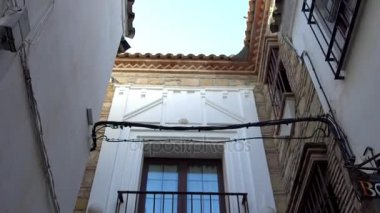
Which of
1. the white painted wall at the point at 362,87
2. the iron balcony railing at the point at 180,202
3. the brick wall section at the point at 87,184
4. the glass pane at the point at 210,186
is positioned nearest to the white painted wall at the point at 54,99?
the iron balcony railing at the point at 180,202

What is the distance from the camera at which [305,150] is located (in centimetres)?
425

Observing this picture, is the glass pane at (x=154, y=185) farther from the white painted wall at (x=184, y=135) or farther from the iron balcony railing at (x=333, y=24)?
the iron balcony railing at (x=333, y=24)

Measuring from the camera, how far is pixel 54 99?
3664 mm

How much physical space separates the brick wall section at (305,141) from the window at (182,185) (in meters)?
1.05

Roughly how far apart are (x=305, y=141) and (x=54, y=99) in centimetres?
304

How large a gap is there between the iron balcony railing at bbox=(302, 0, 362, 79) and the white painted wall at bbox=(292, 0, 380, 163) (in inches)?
3.0

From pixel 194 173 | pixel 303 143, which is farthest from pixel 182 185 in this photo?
pixel 303 143

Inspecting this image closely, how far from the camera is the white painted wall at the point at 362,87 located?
3.32 metres

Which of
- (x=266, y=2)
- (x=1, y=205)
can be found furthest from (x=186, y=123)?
(x=1, y=205)

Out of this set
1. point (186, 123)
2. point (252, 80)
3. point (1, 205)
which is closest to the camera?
point (1, 205)

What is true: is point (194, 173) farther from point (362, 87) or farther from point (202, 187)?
point (362, 87)

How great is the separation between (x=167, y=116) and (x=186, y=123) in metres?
0.37

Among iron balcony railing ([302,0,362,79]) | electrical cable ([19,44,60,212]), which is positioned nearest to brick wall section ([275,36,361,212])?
iron balcony railing ([302,0,362,79])

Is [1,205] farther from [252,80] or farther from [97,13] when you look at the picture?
[252,80]
